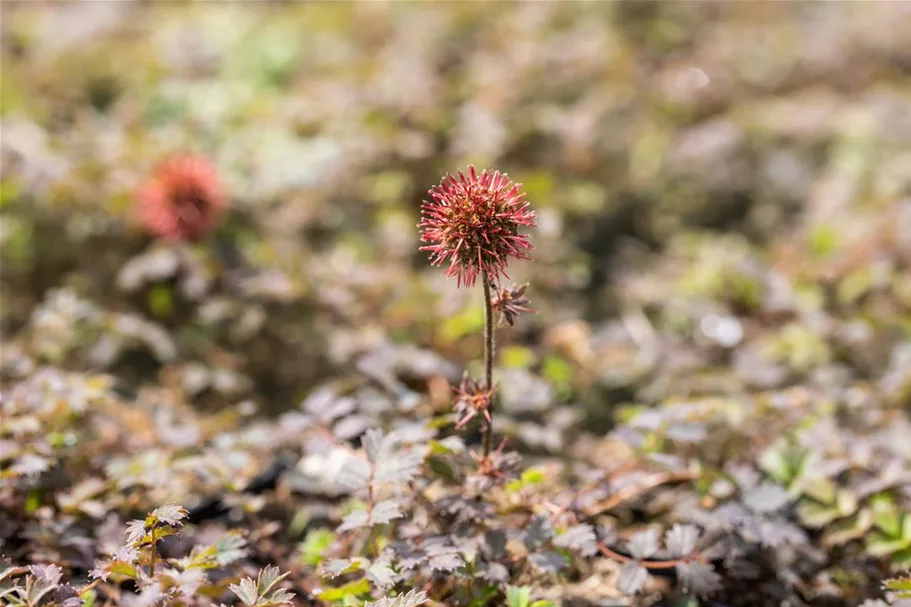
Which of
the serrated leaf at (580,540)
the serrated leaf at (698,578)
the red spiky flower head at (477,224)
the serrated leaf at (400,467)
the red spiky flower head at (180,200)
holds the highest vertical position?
the red spiky flower head at (180,200)

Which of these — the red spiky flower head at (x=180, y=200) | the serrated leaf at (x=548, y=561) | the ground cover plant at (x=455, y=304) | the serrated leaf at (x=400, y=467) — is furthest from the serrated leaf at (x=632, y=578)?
the red spiky flower head at (x=180, y=200)

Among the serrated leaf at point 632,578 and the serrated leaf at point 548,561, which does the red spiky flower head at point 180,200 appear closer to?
the serrated leaf at point 548,561

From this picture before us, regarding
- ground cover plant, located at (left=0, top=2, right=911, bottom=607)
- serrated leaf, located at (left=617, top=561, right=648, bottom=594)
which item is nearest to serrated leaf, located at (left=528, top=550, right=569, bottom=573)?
ground cover plant, located at (left=0, top=2, right=911, bottom=607)

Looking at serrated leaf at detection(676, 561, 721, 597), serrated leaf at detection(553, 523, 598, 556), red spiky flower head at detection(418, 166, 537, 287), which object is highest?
red spiky flower head at detection(418, 166, 537, 287)

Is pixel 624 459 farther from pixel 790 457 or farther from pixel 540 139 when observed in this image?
pixel 540 139

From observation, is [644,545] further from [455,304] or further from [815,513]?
[455,304]

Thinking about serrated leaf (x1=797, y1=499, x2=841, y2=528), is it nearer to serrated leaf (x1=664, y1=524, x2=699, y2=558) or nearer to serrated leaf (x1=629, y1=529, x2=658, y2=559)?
serrated leaf (x1=664, y1=524, x2=699, y2=558)
